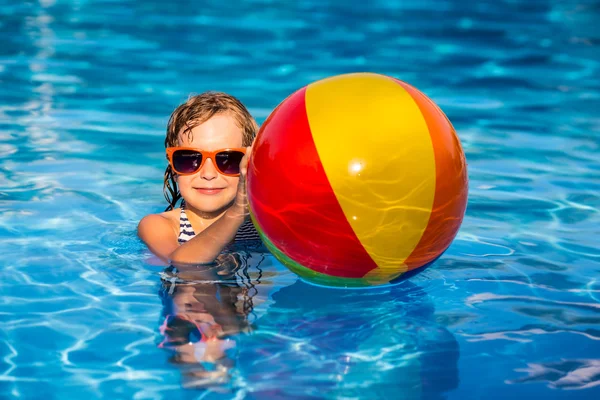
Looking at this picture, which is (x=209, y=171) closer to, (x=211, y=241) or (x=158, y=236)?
(x=211, y=241)

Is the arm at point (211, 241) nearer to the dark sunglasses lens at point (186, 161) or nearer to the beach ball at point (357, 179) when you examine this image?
the dark sunglasses lens at point (186, 161)

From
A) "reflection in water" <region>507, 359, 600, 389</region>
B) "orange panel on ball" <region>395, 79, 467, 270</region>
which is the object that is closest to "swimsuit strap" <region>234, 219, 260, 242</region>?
"orange panel on ball" <region>395, 79, 467, 270</region>

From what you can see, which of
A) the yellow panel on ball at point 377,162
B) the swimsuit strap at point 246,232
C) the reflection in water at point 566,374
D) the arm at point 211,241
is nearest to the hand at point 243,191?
the arm at point 211,241

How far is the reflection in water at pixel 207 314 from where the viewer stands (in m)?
3.56

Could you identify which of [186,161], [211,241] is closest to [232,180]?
[186,161]

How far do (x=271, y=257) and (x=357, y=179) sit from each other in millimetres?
1588

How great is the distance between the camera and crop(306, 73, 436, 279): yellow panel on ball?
332cm

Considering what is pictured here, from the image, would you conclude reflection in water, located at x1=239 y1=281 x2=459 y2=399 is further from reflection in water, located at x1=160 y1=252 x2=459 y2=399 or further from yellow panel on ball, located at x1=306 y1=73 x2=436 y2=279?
yellow panel on ball, located at x1=306 y1=73 x2=436 y2=279

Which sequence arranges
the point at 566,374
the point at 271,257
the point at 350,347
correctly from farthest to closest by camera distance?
the point at 271,257 < the point at 350,347 < the point at 566,374

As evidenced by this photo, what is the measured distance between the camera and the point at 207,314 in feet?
12.9

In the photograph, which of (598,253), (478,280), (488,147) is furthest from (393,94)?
(488,147)

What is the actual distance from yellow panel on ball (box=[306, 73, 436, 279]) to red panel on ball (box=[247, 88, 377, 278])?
0.04 meters

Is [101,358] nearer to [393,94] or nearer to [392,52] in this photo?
[393,94]

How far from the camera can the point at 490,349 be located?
3.80m
